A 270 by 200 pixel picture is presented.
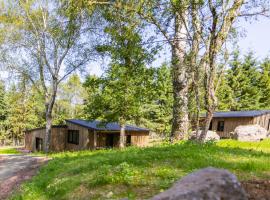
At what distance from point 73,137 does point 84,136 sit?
2.78 m

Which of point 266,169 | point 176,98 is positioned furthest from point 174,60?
point 266,169

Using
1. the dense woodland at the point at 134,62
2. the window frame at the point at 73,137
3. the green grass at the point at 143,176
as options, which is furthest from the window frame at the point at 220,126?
the green grass at the point at 143,176

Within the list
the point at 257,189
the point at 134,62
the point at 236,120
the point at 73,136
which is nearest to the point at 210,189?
the point at 257,189

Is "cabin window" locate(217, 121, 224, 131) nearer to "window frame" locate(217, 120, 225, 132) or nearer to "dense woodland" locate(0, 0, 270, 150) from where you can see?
"window frame" locate(217, 120, 225, 132)

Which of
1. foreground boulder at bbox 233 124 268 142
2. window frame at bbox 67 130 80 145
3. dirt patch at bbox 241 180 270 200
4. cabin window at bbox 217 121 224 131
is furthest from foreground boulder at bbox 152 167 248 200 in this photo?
cabin window at bbox 217 121 224 131

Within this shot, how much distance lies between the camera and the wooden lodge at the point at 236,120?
35.6m

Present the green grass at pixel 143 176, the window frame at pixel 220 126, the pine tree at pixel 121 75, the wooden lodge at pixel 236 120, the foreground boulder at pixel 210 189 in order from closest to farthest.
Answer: the foreground boulder at pixel 210 189, the green grass at pixel 143 176, the pine tree at pixel 121 75, the wooden lodge at pixel 236 120, the window frame at pixel 220 126

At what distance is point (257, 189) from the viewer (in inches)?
206

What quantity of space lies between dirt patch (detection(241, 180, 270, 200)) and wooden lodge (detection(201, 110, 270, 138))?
103ft

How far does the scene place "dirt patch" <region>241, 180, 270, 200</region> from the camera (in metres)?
4.76

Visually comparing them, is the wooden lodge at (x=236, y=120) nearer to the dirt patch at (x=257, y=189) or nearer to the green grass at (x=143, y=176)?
the green grass at (x=143, y=176)

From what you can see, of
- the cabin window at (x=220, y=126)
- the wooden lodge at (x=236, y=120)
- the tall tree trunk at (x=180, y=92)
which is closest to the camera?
the tall tree trunk at (x=180, y=92)

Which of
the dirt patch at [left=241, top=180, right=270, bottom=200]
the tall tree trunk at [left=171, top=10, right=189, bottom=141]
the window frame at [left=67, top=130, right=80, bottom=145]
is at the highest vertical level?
the tall tree trunk at [left=171, top=10, right=189, bottom=141]

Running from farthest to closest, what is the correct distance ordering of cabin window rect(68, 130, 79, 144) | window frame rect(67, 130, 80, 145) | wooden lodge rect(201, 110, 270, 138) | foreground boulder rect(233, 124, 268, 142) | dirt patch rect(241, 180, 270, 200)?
cabin window rect(68, 130, 79, 144), window frame rect(67, 130, 80, 145), wooden lodge rect(201, 110, 270, 138), foreground boulder rect(233, 124, 268, 142), dirt patch rect(241, 180, 270, 200)
